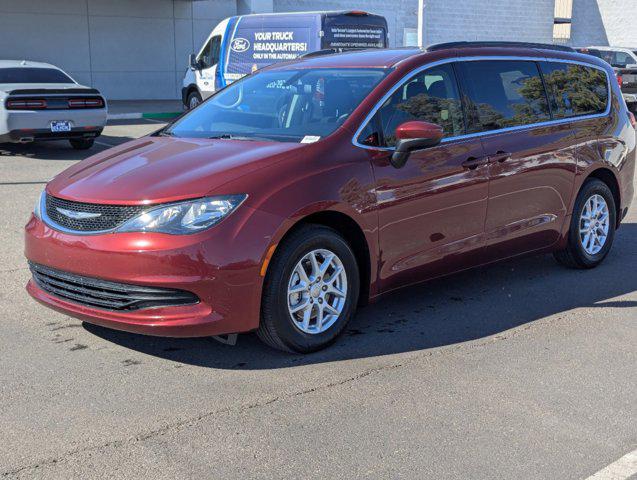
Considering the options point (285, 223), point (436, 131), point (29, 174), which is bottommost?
point (29, 174)

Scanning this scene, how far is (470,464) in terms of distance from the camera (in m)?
3.61

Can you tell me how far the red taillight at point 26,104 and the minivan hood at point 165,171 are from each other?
8.01m

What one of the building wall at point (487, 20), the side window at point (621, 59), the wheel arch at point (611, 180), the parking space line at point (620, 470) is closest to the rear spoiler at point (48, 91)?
the wheel arch at point (611, 180)

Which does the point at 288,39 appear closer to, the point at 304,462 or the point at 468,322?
the point at 468,322

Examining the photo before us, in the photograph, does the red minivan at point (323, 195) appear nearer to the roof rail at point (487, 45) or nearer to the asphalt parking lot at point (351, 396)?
the roof rail at point (487, 45)

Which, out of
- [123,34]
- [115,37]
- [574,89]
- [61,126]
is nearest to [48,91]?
[61,126]

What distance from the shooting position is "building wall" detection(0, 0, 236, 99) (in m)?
23.0

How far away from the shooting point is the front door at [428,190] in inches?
205

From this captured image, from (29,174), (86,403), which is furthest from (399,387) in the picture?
(29,174)

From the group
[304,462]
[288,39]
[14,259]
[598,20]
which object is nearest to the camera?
[304,462]

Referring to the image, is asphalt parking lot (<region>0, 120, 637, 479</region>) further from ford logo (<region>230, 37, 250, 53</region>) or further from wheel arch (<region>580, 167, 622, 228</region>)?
ford logo (<region>230, 37, 250, 53</region>)

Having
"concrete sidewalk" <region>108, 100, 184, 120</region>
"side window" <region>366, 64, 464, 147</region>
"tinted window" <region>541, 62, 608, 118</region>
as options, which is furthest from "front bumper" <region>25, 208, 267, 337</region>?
"concrete sidewalk" <region>108, 100, 184, 120</region>

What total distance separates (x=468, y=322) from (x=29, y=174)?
8.23 m

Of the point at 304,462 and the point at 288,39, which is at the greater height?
the point at 288,39
